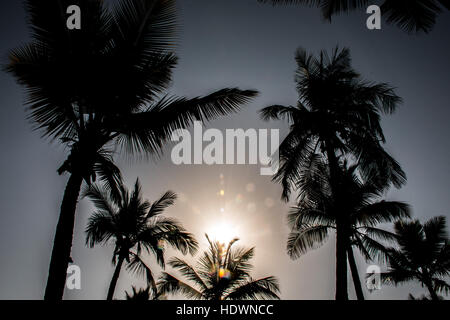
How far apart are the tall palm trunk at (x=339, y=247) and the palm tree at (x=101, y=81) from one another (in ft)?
15.3

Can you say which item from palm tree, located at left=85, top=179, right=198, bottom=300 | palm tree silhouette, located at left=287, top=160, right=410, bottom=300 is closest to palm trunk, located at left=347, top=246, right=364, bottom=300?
palm tree silhouette, located at left=287, top=160, right=410, bottom=300

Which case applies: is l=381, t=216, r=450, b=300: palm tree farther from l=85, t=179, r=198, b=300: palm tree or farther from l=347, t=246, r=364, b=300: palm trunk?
l=85, t=179, r=198, b=300: palm tree

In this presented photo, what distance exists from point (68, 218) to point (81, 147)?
1.20m

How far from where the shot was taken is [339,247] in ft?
24.3

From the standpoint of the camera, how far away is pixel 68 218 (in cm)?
384

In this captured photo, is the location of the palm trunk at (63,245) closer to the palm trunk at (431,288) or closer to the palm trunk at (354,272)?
the palm trunk at (354,272)

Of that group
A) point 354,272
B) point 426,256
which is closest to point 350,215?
point 354,272

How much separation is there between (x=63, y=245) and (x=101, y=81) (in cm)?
279

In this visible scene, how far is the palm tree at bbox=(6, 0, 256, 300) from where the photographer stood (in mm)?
4258

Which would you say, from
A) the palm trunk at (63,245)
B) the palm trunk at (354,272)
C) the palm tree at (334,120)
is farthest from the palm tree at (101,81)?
the palm trunk at (354,272)

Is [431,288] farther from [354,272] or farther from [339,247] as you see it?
[339,247]

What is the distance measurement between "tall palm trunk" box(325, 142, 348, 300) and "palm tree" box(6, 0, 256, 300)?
4673 mm
